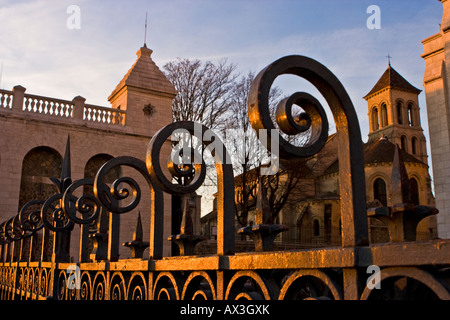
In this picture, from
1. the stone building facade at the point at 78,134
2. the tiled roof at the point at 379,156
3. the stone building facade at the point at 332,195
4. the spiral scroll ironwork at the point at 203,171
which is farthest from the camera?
the tiled roof at the point at 379,156

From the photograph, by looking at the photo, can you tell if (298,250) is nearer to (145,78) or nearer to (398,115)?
(145,78)

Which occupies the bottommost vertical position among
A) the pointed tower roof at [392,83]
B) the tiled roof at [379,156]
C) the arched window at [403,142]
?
the tiled roof at [379,156]

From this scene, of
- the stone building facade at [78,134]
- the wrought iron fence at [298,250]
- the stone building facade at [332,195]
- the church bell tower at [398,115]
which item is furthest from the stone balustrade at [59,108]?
the church bell tower at [398,115]

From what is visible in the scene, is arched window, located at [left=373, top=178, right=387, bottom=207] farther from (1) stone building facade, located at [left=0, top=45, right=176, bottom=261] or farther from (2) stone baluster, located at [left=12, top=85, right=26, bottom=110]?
(2) stone baluster, located at [left=12, top=85, right=26, bottom=110]

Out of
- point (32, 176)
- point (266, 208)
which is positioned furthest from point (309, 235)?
point (266, 208)

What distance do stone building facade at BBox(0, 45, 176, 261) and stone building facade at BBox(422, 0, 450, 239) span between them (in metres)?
10.7

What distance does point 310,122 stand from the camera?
1260mm

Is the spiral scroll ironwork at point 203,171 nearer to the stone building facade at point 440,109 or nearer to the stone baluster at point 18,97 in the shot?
the stone building facade at point 440,109

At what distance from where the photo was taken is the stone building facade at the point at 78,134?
54.9 ft

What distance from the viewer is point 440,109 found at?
16344 millimetres

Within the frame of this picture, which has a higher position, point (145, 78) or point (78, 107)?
point (145, 78)

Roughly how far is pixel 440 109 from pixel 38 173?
53.3 feet

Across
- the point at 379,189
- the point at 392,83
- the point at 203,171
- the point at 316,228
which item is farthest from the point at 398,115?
the point at 203,171
